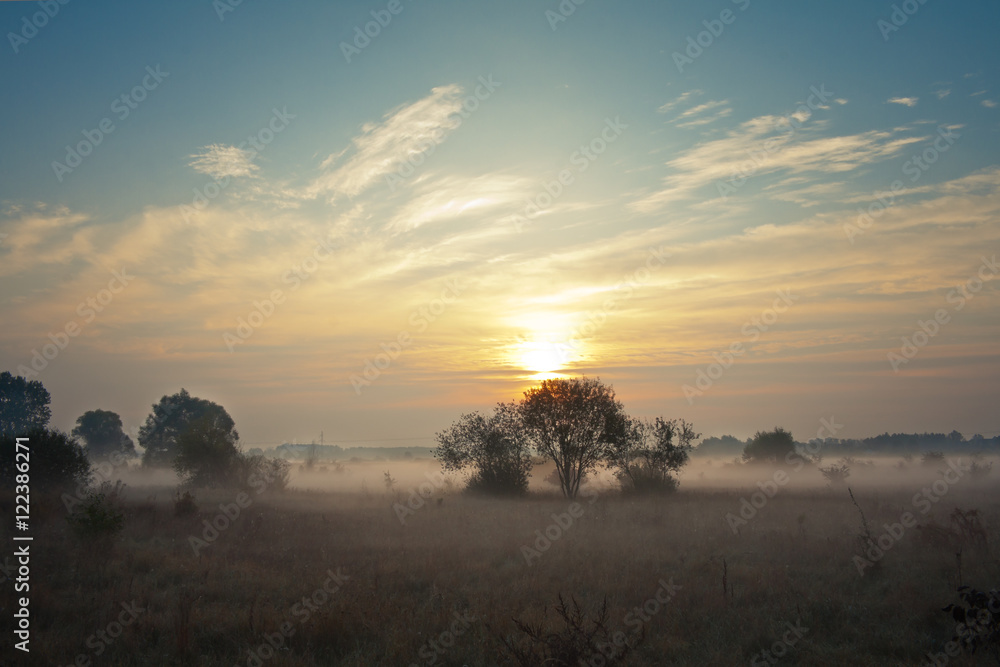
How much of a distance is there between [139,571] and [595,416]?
24.9 m

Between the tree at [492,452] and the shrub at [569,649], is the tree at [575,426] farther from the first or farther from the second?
the shrub at [569,649]

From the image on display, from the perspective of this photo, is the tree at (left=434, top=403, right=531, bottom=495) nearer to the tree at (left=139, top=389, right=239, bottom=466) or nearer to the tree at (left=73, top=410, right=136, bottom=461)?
the tree at (left=139, top=389, right=239, bottom=466)

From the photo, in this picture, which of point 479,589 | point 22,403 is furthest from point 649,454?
point 22,403

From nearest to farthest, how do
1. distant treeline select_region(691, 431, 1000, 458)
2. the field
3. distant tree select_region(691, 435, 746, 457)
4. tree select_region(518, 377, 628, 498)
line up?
the field, tree select_region(518, 377, 628, 498), distant treeline select_region(691, 431, 1000, 458), distant tree select_region(691, 435, 746, 457)

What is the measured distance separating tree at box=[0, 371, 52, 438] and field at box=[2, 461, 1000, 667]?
58110mm

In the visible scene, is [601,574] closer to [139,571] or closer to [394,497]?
[139,571]

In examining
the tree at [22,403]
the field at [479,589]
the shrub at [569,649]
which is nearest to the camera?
the shrub at [569,649]

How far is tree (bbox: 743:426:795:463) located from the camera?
6184cm

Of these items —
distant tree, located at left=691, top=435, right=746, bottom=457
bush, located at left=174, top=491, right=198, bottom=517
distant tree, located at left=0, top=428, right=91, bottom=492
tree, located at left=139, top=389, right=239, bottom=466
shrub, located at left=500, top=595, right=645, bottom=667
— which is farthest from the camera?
distant tree, located at left=691, top=435, right=746, bottom=457

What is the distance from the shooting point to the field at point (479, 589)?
8.51m

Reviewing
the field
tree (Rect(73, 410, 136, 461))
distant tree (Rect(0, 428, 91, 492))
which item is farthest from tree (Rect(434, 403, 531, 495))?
tree (Rect(73, 410, 136, 461))

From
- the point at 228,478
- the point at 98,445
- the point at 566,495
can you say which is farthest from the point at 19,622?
the point at 98,445

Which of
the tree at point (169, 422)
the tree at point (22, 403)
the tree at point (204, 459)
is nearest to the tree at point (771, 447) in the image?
the tree at point (204, 459)

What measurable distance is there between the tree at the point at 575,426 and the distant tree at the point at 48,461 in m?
24.0
